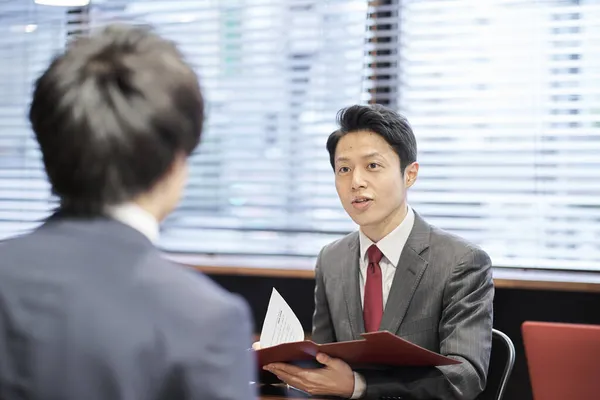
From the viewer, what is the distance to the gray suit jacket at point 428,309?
2.11 meters

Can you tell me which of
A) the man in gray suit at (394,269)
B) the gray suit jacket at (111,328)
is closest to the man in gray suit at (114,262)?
the gray suit jacket at (111,328)

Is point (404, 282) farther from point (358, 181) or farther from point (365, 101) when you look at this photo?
point (365, 101)

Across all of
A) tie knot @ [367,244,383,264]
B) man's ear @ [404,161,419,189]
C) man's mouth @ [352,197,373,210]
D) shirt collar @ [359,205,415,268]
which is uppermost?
man's ear @ [404,161,419,189]

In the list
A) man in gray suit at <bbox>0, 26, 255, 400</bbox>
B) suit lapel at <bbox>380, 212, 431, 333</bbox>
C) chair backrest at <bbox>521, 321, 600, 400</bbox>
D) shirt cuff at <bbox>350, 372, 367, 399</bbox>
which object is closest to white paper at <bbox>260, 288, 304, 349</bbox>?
shirt cuff at <bbox>350, 372, 367, 399</bbox>

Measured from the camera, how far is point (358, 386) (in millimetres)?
2082

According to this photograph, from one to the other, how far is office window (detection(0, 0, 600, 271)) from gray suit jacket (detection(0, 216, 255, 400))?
8.70 feet

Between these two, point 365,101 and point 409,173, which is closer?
point 409,173

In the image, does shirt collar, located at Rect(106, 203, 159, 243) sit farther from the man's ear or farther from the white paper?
the man's ear

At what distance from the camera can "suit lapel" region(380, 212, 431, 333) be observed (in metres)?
2.39

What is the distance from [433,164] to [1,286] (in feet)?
9.09

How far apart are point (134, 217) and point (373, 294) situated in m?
1.67

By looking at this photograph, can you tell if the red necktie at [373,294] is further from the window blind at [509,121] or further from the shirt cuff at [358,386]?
the window blind at [509,121]

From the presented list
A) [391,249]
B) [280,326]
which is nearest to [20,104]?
[391,249]

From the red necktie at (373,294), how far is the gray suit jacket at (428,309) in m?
0.03
